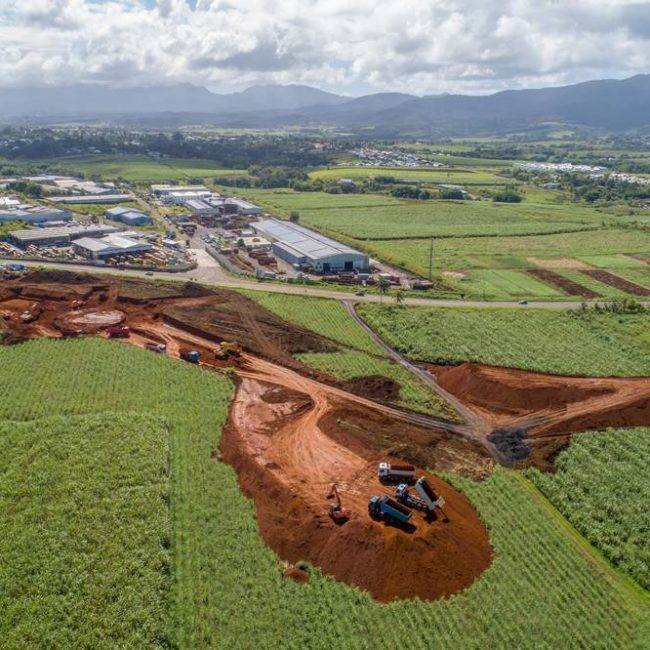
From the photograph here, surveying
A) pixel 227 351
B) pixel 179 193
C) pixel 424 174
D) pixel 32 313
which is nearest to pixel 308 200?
pixel 179 193

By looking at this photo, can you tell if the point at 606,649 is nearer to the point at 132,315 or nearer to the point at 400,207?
the point at 132,315

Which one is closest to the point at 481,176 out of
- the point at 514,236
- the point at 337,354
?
the point at 514,236

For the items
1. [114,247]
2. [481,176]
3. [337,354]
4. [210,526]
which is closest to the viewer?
[210,526]

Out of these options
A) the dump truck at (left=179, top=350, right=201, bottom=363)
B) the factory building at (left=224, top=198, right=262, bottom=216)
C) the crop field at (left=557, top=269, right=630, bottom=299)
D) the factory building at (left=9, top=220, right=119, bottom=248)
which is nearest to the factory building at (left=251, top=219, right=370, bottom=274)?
the factory building at (left=224, top=198, right=262, bottom=216)

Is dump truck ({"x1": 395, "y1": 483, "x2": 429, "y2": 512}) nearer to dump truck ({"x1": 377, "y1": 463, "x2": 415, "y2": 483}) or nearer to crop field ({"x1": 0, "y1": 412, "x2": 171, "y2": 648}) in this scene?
dump truck ({"x1": 377, "y1": 463, "x2": 415, "y2": 483})

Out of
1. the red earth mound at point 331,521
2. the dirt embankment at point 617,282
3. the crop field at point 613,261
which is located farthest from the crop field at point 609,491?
A: the crop field at point 613,261

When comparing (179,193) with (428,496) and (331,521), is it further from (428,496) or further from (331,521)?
(428,496)
